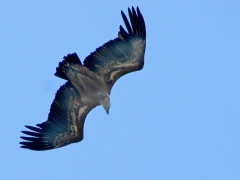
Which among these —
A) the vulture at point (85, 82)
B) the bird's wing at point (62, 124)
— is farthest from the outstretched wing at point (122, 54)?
the bird's wing at point (62, 124)

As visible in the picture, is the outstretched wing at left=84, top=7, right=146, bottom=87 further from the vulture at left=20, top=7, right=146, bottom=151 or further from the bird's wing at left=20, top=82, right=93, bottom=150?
the bird's wing at left=20, top=82, right=93, bottom=150

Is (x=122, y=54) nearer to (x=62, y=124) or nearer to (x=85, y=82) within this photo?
(x=85, y=82)

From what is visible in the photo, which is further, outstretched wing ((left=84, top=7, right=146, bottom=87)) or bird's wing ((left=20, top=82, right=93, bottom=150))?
bird's wing ((left=20, top=82, right=93, bottom=150))

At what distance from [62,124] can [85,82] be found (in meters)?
1.46

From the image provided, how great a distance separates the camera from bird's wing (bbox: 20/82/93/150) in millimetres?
28500

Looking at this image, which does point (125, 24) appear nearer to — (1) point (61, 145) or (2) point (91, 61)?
(2) point (91, 61)

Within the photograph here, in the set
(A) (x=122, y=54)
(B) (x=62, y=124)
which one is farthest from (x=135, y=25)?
(B) (x=62, y=124)

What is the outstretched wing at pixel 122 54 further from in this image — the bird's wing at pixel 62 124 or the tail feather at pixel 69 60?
the bird's wing at pixel 62 124

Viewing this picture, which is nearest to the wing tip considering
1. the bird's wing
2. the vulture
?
the vulture

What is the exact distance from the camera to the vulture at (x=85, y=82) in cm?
2780

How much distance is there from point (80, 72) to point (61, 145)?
228 centimetres

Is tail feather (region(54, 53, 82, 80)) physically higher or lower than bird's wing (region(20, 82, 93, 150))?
higher

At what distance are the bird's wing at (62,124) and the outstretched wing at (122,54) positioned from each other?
3.70 ft

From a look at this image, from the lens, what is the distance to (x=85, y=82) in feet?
93.2
